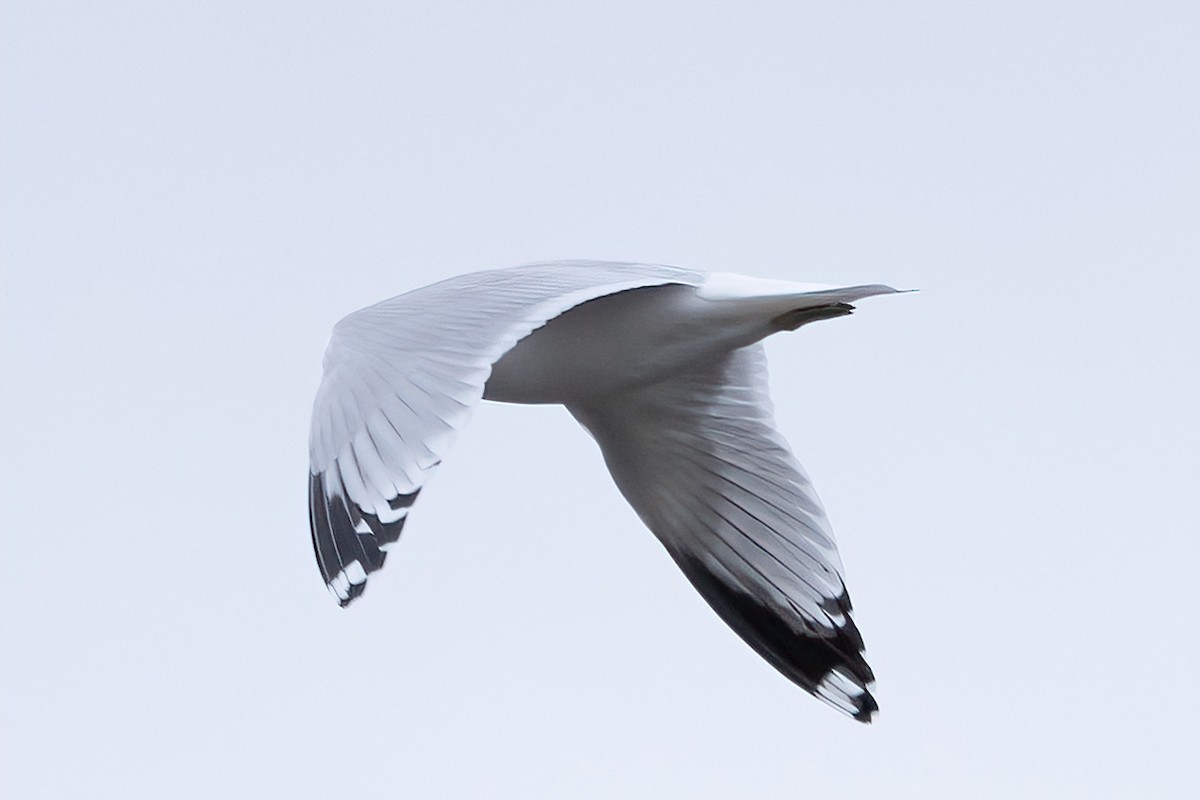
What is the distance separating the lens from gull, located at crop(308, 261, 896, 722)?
2.43m

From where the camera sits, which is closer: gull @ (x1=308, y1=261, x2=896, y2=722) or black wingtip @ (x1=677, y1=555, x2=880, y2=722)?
gull @ (x1=308, y1=261, x2=896, y2=722)

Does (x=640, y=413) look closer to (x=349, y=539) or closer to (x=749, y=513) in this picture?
(x=749, y=513)

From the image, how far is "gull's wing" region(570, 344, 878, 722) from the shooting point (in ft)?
11.9

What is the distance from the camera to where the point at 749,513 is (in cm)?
366

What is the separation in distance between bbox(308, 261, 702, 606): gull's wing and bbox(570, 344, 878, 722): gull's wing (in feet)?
2.73

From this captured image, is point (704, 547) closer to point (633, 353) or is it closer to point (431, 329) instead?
point (633, 353)

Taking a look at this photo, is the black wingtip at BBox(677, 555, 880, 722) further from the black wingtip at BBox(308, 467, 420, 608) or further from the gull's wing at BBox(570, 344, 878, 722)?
the black wingtip at BBox(308, 467, 420, 608)

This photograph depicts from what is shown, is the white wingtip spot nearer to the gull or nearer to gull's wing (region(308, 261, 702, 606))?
the gull

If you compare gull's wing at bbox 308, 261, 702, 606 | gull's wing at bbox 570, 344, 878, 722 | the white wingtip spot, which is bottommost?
the white wingtip spot

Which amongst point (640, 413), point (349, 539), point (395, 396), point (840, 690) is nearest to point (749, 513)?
point (640, 413)

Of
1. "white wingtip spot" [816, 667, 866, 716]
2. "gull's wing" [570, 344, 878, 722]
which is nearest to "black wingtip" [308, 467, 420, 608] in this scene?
"gull's wing" [570, 344, 878, 722]

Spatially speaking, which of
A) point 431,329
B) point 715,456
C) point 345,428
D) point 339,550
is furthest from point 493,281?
point 715,456

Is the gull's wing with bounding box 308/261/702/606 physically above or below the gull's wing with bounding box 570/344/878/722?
above

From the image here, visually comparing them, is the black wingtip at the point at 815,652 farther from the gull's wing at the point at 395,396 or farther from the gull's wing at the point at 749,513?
the gull's wing at the point at 395,396
